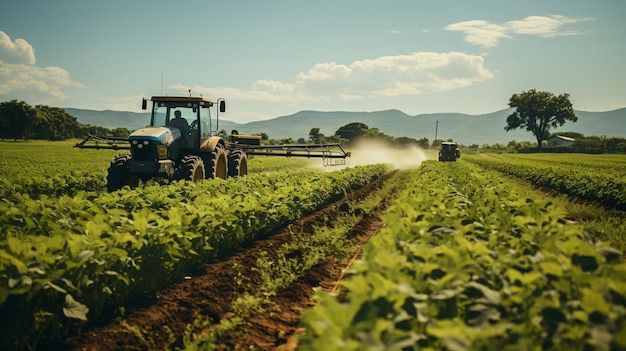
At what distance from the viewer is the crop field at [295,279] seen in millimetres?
3123

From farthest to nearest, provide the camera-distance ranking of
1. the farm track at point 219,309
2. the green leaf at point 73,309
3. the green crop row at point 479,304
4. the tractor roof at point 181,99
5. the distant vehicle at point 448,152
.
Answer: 1. the distant vehicle at point 448,152
2. the tractor roof at point 181,99
3. the farm track at point 219,309
4. the green leaf at point 73,309
5. the green crop row at point 479,304

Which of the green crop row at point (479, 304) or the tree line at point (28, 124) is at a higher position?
the tree line at point (28, 124)

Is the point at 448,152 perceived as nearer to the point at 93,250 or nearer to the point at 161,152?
the point at 161,152

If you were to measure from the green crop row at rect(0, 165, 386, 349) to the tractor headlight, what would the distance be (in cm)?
381

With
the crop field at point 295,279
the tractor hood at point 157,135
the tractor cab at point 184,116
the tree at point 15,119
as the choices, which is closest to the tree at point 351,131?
the tree at point 15,119

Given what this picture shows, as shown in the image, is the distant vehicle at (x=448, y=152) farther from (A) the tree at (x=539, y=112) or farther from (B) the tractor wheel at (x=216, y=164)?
(A) the tree at (x=539, y=112)

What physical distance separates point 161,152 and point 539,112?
108 m

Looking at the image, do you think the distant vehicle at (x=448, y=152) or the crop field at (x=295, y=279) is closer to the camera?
the crop field at (x=295, y=279)

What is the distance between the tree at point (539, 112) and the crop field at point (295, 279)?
104884 mm

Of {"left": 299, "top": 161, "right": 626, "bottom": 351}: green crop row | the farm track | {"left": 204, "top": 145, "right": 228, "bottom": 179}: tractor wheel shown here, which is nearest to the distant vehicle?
{"left": 204, "top": 145, "right": 228, "bottom": 179}: tractor wheel

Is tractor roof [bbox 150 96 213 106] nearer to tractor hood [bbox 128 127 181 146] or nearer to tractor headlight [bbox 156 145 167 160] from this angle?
tractor hood [bbox 128 127 181 146]

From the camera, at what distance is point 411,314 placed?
3488 millimetres

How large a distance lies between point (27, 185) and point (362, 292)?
18180 millimetres

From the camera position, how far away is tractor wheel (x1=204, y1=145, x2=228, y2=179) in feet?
53.6
